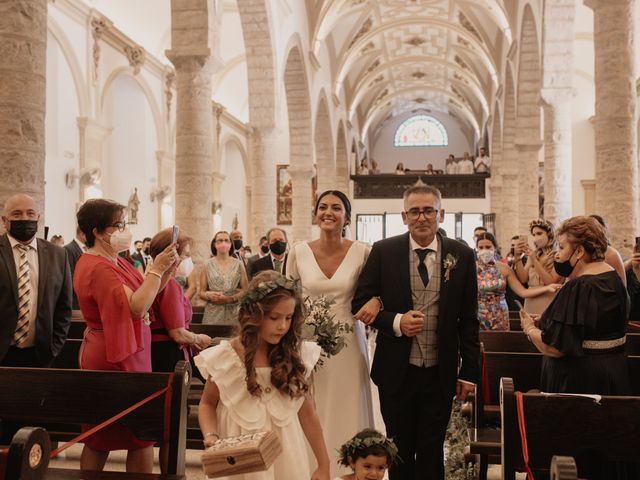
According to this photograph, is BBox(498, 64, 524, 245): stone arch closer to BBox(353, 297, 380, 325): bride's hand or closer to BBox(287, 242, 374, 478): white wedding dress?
BBox(287, 242, 374, 478): white wedding dress

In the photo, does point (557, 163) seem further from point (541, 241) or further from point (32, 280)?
point (32, 280)

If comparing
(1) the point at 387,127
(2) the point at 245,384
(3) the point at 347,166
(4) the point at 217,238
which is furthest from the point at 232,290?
(1) the point at 387,127

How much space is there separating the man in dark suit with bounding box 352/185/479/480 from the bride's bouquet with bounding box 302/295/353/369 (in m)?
0.20

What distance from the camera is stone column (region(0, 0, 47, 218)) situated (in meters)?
5.19

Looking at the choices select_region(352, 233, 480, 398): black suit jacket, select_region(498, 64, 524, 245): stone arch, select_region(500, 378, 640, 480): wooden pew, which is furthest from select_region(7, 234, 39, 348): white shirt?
select_region(498, 64, 524, 245): stone arch

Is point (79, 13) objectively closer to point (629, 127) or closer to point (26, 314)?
point (629, 127)

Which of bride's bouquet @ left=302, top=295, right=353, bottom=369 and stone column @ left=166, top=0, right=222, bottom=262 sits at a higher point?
stone column @ left=166, top=0, right=222, bottom=262

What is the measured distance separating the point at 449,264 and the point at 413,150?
41.8 meters

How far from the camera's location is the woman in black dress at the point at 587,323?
11.2ft

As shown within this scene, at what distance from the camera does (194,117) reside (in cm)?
1005

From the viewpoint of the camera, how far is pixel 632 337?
17.3 ft

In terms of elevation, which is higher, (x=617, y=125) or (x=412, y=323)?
(x=617, y=125)

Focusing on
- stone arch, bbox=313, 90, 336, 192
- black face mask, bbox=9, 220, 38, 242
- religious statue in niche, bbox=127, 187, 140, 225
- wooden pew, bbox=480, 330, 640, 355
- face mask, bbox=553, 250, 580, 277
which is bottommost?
wooden pew, bbox=480, 330, 640, 355

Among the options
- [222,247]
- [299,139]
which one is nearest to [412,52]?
[299,139]
